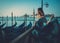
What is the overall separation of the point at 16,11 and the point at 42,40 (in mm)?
235

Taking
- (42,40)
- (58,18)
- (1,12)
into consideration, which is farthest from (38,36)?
(1,12)

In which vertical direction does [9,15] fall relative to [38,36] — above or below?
above

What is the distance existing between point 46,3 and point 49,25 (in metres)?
0.13

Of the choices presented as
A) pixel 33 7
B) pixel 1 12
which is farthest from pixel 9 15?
pixel 33 7

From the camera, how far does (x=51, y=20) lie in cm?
69

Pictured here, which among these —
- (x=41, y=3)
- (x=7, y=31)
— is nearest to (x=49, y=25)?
(x=41, y=3)

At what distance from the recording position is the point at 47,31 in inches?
27.9

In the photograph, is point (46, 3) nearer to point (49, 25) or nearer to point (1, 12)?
point (49, 25)

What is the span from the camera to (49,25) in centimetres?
69

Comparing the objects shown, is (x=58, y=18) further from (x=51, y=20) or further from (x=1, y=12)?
(x=1, y=12)

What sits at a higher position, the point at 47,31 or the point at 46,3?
the point at 46,3

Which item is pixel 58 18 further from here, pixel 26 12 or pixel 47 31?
pixel 26 12

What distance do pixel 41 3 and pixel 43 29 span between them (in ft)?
0.50

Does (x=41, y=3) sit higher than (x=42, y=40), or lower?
higher
